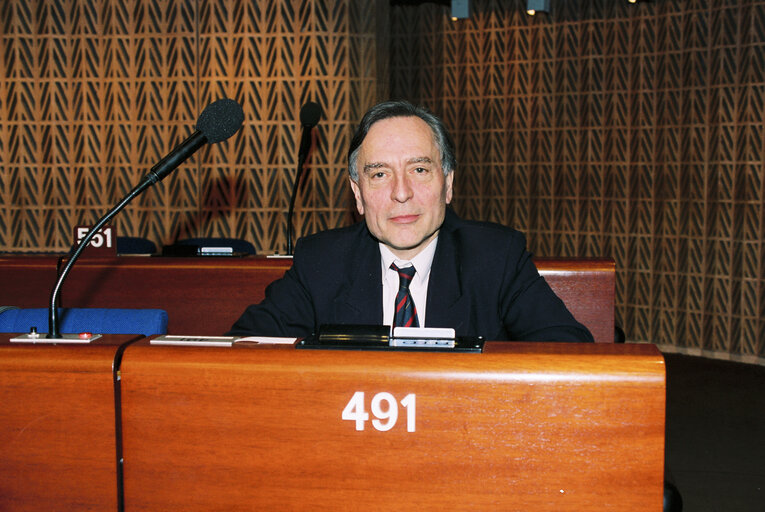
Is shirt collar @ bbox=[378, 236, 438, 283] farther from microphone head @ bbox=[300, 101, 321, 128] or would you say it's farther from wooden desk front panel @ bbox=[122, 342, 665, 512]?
microphone head @ bbox=[300, 101, 321, 128]

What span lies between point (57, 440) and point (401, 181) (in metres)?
1.13

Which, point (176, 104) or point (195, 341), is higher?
point (176, 104)

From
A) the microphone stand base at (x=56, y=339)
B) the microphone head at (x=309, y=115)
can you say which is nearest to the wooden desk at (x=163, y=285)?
the microphone head at (x=309, y=115)

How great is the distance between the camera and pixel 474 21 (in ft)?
24.6

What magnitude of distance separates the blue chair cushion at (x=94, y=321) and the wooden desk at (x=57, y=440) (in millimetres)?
560

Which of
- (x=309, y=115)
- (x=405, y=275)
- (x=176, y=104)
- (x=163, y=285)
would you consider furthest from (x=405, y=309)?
(x=176, y=104)

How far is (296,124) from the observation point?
20.1 feet

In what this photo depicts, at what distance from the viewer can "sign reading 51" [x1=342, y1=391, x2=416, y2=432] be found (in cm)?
100

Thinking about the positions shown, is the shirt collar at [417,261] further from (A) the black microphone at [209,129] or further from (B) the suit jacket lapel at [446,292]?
(A) the black microphone at [209,129]

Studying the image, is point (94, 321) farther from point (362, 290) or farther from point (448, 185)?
point (448, 185)

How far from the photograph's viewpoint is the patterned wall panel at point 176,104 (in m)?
6.07

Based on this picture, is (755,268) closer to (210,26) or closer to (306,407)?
(210,26)

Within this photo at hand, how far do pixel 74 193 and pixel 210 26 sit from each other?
173 centimetres

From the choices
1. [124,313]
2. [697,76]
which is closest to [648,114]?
[697,76]
